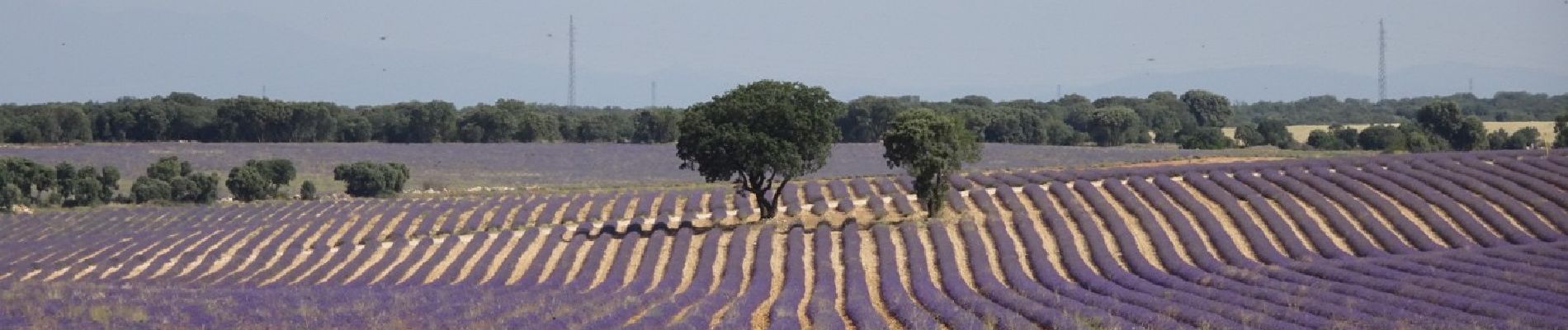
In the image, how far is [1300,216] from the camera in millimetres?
42094

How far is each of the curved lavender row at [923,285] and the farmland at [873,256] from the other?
12cm

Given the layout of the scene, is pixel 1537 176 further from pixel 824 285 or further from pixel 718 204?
pixel 718 204

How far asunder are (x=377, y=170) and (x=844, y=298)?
52979 millimetres

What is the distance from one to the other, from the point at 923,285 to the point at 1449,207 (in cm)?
1801

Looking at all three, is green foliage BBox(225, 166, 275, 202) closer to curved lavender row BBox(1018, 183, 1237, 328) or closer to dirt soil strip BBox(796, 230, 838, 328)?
dirt soil strip BBox(796, 230, 838, 328)

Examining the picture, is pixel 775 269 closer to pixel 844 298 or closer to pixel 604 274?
pixel 604 274

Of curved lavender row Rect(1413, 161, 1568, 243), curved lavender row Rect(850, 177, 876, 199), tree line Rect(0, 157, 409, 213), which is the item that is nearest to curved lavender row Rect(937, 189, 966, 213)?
curved lavender row Rect(850, 177, 876, 199)

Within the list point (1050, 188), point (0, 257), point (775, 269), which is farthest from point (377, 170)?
point (775, 269)

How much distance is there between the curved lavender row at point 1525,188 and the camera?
130 ft

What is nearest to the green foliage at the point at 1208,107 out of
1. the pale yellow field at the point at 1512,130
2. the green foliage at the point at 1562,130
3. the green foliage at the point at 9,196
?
the pale yellow field at the point at 1512,130

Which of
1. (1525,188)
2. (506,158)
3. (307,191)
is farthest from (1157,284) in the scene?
(506,158)

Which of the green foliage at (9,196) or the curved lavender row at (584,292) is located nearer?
the curved lavender row at (584,292)

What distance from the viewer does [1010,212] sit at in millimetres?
46906

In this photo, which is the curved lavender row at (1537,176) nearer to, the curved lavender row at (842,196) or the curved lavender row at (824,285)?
the curved lavender row at (824,285)
